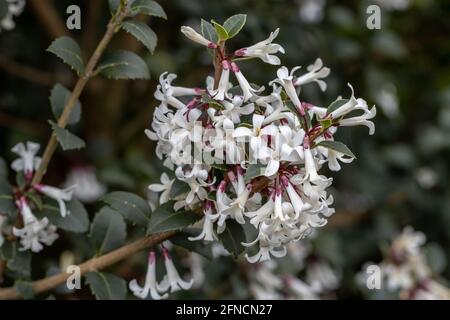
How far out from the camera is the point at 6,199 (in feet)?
4.56

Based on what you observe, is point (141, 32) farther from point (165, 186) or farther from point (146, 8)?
point (165, 186)

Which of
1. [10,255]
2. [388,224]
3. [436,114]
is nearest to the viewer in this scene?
[10,255]

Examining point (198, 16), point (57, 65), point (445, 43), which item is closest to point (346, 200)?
point (445, 43)

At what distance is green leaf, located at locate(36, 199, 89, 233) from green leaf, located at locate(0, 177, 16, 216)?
0.18 feet

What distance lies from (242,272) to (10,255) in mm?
647

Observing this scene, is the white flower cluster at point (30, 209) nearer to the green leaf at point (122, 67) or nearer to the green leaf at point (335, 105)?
the green leaf at point (122, 67)

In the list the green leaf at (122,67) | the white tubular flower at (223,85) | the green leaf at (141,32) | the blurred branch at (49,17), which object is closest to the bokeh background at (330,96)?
the blurred branch at (49,17)

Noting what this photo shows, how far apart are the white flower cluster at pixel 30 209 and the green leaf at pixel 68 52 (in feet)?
0.70

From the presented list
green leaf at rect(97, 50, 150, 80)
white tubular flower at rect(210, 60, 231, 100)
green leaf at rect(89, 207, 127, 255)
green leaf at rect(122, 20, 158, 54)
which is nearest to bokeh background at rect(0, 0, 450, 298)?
green leaf at rect(89, 207, 127, 255)

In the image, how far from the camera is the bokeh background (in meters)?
2.38

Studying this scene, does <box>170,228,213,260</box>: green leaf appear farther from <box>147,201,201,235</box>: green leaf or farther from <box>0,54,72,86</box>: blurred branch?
<box>0,54,72,86</box>: blurred branch

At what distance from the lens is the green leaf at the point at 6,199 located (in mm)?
1367
